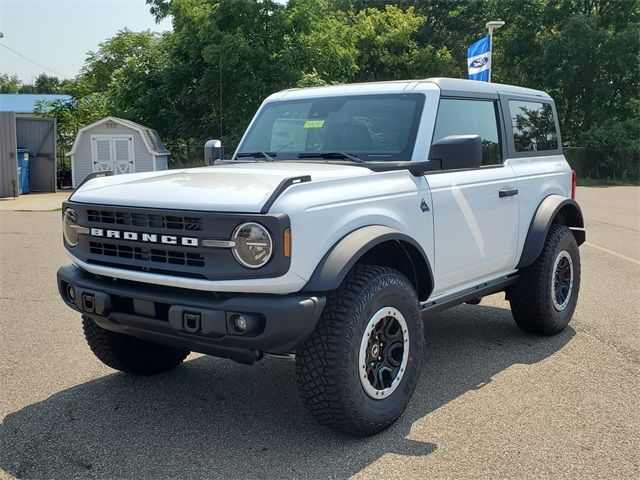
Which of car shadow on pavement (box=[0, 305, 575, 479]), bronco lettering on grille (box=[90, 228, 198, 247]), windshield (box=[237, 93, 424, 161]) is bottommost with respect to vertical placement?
car shadow on pavement (box=[0, 305, 575, 479])

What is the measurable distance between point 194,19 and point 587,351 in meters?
21.7

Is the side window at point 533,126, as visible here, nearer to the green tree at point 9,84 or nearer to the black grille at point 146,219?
the black grille at point 146,219

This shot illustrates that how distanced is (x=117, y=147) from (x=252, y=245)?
19.7m

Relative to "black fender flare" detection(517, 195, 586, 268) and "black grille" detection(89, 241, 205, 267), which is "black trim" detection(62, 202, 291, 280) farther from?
"black fender flare" detection(517, 195, 586, 268)

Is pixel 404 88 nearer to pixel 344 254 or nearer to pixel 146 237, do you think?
pixel 344 254

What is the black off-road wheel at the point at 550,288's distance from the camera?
5.21 metres

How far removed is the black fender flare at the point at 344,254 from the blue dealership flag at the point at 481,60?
1494 cm

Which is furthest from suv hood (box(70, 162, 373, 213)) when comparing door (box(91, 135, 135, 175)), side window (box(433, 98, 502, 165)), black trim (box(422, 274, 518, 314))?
door (box(91, 135, 135, 175))

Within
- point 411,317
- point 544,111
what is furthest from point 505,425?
point 544,111

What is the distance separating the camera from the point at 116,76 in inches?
1046

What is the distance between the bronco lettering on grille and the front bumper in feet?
→ 0.83

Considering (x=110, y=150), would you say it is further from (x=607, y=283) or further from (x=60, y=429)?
(x=60, y=429)

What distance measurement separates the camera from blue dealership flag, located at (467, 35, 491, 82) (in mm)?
17547

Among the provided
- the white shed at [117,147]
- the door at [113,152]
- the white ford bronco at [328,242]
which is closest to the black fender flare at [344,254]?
the white ford bronco at [328,242]
